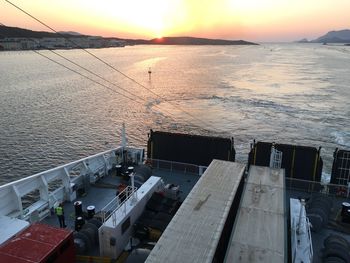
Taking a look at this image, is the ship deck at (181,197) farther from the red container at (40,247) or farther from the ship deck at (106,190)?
the red container at (40,247)

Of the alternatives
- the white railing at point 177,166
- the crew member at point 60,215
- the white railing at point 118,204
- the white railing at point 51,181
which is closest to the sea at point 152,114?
the white railing at point 177,166

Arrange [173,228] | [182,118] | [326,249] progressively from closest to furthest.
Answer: [173,228] < [326,249] < [182,118]

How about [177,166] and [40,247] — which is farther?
[177,166]

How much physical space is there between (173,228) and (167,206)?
16.0 feet

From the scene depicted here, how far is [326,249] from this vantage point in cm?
Answer: 1296

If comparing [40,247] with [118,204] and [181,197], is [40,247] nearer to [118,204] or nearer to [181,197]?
[118,204]

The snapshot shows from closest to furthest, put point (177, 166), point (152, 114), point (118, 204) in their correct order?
point (118, 204)
point (177, 166)
point (152, 114)

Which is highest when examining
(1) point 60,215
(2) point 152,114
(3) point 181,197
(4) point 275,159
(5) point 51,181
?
(4) point 275,159

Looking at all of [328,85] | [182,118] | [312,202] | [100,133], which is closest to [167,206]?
[312,202]

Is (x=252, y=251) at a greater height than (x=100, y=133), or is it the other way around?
(x=252, y=251)

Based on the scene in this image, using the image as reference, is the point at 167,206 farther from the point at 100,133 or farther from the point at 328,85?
the point at 328,85

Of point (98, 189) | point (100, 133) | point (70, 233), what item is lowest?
point (100, 133)

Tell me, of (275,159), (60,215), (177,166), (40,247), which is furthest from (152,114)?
(40,247)

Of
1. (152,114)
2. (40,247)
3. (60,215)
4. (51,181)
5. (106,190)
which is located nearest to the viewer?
(40,247)
